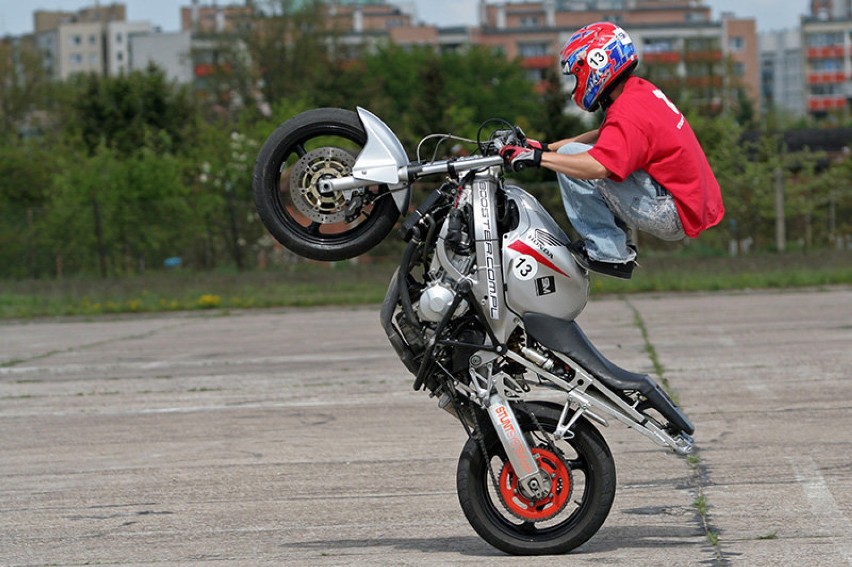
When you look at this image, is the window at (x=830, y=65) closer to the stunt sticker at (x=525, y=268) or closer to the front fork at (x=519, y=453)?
the stunt sticker at (x=525, y=268)

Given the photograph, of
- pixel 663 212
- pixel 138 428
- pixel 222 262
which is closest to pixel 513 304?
pixel 663 212

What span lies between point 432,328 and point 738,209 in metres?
26.1

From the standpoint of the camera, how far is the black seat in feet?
21.5

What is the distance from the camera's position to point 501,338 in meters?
6.62

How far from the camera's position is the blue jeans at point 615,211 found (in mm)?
6473

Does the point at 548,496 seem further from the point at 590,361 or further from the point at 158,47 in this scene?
the point at 158,47

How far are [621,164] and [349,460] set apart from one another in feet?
13.2

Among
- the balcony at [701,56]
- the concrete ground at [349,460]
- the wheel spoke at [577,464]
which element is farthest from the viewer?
the balcony at [701,56]

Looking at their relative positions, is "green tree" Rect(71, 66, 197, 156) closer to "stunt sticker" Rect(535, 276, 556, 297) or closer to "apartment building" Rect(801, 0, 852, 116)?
"stunt sticker" Rect(535, 276, 556, 297)

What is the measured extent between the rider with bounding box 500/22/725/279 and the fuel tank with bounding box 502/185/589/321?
0.32 ft

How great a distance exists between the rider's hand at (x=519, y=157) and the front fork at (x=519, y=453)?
1.07m

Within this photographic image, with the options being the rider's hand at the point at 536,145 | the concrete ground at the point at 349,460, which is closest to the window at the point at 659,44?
the concrete ground at the point at 349,460

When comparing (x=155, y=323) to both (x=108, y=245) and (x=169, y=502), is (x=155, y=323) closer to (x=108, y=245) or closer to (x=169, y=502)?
(x=108, y=245)

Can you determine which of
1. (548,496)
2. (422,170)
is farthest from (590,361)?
(422,170)
